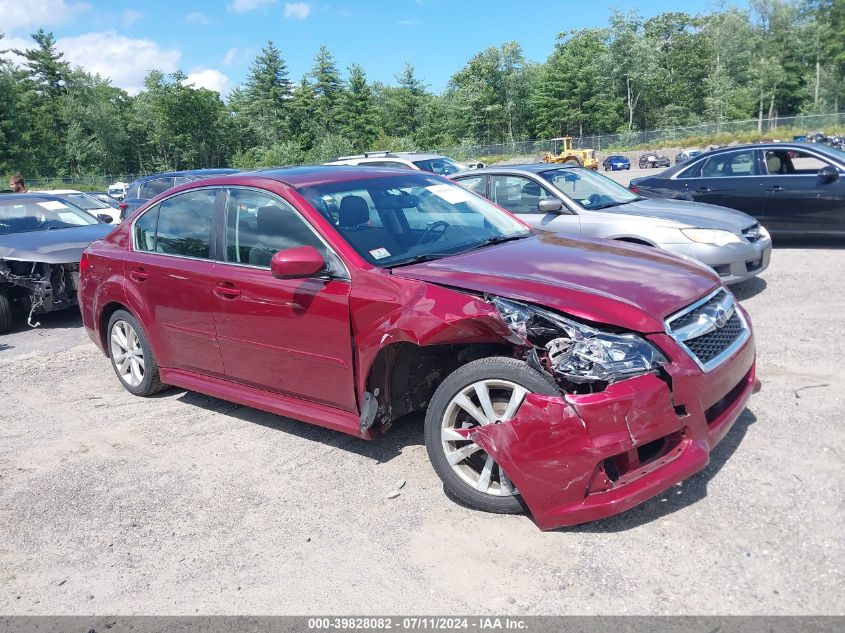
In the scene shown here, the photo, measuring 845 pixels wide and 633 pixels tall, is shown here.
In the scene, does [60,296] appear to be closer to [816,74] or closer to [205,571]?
[205,571]

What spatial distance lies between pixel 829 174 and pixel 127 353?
900 cm

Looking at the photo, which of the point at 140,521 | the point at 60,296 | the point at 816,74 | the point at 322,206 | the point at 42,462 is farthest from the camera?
the point at 816,74

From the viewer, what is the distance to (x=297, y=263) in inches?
151

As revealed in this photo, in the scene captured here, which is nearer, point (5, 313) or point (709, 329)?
point (709, 329)

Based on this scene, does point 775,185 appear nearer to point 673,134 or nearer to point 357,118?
point 673,134

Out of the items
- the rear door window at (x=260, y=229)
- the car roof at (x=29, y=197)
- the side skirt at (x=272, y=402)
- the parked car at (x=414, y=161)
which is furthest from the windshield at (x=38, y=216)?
the rear door window at (x=260, y=229)

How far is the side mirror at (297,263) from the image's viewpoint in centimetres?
383

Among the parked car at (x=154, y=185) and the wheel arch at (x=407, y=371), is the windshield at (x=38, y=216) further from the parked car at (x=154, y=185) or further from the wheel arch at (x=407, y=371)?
the wheel arch at (x=407, y=371)

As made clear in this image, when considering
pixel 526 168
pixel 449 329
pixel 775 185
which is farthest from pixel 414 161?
pixel 449 329

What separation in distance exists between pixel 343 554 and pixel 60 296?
22.0ft

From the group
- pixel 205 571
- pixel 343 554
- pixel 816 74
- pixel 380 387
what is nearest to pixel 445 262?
pixel 380 387

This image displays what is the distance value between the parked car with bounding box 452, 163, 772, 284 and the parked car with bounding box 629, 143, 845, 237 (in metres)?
2.35

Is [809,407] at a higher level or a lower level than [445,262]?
lower

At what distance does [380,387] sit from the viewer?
3.85 m
